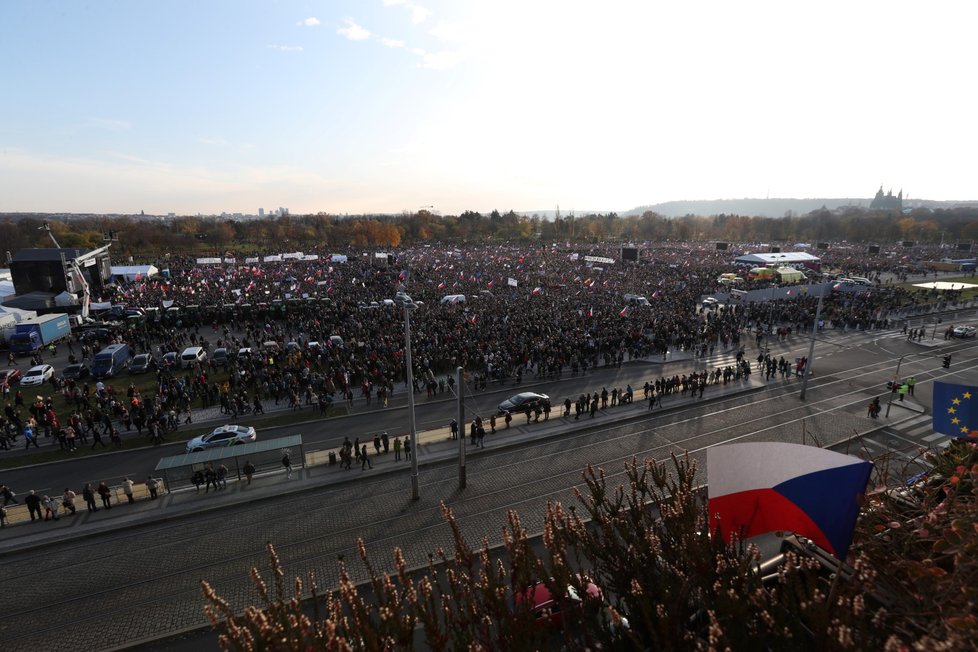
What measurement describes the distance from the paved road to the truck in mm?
28456

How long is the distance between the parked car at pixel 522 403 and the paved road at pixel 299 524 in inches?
56.7

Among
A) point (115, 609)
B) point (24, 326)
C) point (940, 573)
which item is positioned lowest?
point (115, 609)

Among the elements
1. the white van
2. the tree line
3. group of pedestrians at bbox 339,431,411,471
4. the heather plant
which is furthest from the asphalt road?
the tree line

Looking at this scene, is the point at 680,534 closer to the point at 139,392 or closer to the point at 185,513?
the point at 185,513

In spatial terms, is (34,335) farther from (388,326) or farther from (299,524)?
(299,524)

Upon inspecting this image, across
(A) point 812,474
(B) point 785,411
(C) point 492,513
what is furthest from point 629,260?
(A) point 812,474

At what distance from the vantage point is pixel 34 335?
36.0 metres

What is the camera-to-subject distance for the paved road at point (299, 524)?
12727 mm

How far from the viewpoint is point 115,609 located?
41.6 feet

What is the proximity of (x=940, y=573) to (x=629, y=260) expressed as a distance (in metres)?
76.8

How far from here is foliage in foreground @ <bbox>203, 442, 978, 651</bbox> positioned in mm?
5801

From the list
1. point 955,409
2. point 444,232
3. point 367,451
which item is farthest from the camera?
point 444,232

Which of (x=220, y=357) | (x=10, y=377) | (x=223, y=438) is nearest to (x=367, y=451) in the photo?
(x=223, y=438)

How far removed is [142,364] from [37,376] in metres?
5.78
